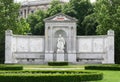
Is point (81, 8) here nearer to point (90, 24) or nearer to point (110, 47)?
point (90, 24)

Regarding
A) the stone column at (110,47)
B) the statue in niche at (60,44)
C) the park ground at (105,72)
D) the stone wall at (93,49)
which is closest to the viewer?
the park ground at (105,72)

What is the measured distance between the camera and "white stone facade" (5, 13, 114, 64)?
2146 inches

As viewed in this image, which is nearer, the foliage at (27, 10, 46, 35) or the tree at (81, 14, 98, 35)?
the tree at (81, 14, 98, 35)

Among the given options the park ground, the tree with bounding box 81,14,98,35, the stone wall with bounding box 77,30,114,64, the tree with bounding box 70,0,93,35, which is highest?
the tree with bounding box 70,0,93,35

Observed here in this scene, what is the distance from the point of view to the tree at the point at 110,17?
56.9 meters

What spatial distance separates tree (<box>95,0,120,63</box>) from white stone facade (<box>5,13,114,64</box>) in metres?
3.76

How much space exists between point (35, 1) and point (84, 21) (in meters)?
69.9

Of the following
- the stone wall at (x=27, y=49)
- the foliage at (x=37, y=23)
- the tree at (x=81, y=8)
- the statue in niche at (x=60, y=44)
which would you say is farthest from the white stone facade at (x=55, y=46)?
the foliage at (x=37, y=23)

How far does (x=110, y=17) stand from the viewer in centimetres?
5756

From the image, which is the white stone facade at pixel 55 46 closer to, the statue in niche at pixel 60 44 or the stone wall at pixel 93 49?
the stone wall at pixel 93 49

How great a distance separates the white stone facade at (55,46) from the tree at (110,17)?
376 centimetres

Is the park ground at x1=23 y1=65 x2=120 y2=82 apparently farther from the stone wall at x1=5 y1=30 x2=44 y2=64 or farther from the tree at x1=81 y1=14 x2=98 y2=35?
the tree at x1=81 y1=14 x2=98 y2=35

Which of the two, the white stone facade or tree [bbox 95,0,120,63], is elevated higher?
tree [bbox 95,0,120,63]

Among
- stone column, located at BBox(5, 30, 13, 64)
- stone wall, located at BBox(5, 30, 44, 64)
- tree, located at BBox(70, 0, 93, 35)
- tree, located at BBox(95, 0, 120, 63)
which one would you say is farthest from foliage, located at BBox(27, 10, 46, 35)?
stone column, located at BBox(5, 30, 13, 64)
